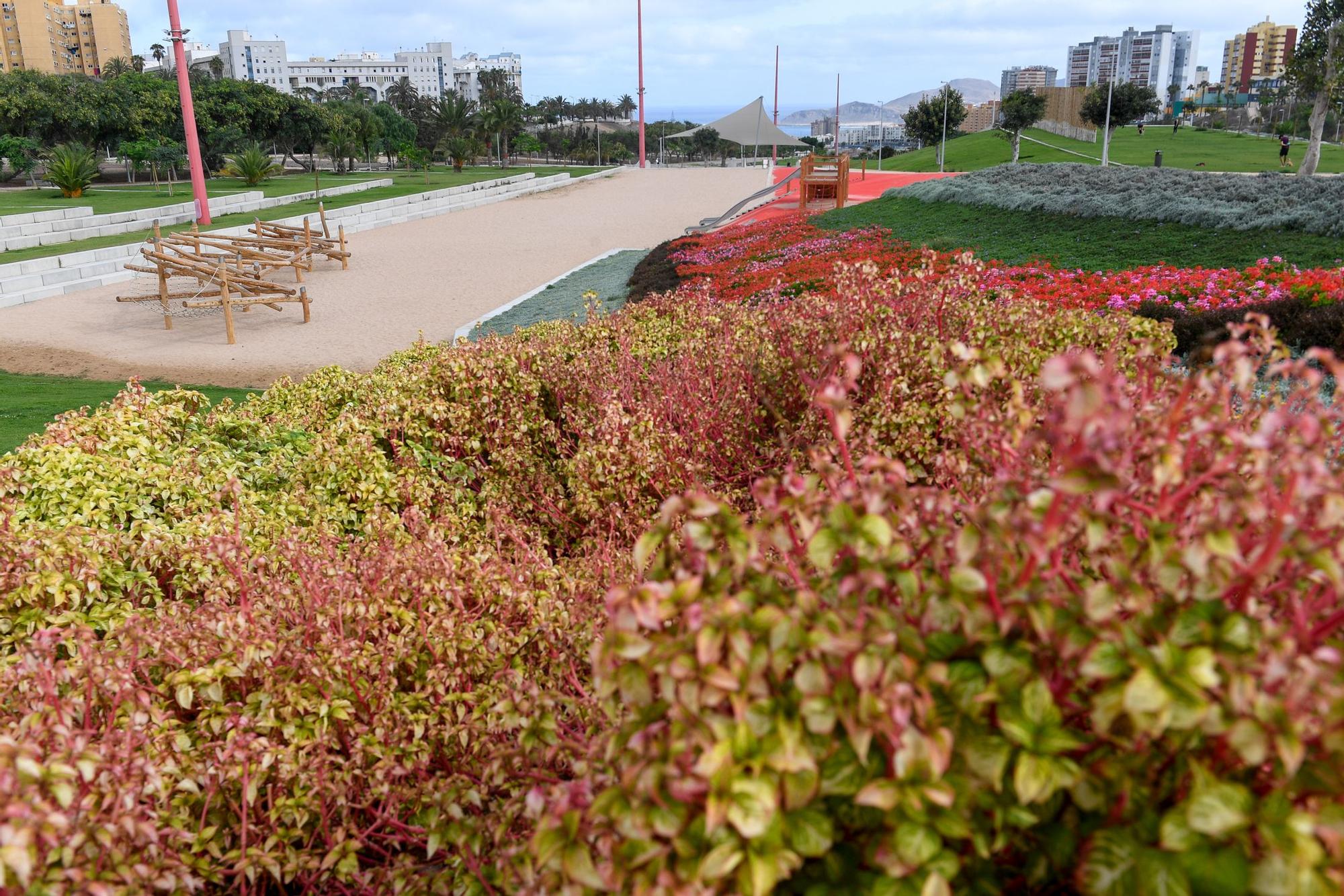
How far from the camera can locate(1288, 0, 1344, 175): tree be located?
1959cm

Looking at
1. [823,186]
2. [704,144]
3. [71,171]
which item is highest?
[704,144]

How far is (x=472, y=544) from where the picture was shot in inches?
153

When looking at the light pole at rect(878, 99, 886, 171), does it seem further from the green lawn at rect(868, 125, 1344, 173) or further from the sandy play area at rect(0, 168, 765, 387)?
the sandy play area at rect(0, 168, 765, 387)

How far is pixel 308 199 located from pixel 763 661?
32.7m

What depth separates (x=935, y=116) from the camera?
44.8m

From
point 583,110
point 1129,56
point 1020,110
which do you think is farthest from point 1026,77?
point 1020,110

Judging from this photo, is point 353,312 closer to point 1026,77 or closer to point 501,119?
point 501,119

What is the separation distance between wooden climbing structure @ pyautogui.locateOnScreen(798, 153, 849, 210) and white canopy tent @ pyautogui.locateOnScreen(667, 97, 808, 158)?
12.7 metres

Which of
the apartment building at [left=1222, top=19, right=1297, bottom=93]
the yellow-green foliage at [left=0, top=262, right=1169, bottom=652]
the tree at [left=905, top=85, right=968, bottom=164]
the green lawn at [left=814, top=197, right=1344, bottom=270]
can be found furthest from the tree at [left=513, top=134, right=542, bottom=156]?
the apartment building at [left=1222, top=19, right=1297, bottom=93]

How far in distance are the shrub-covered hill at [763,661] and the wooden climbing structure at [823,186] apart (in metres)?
19.4

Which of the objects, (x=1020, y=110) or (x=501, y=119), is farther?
(x=501, y=119)

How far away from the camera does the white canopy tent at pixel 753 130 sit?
36969 mm

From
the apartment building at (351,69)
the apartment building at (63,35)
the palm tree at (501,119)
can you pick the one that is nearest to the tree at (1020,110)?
the palm tree at (501,119)

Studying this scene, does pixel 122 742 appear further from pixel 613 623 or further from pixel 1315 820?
pixel 1315 820
